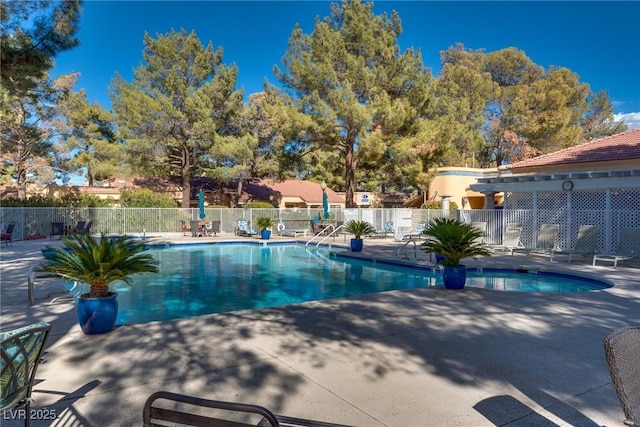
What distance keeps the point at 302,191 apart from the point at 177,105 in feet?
45.7

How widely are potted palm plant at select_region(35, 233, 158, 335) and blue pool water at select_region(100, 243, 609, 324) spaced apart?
1882 mm

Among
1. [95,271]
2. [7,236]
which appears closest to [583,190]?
[95,271]

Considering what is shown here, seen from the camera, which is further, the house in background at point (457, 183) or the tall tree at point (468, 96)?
the tall tree at point (468, 96)

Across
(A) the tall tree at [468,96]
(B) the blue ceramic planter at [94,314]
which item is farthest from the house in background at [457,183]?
(B) the blue ceramic planter at [94,314]

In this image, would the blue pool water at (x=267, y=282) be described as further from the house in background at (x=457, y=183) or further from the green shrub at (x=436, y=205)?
the house in background at (x=457, y=183)

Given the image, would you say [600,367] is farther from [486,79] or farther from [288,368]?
[486,79]

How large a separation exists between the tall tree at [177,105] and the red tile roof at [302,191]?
28.4ft

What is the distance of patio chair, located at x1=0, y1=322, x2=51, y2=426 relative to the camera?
2203mm

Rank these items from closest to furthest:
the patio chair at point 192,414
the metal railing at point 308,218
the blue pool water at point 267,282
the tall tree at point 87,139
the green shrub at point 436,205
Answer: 1. the patio chair at point 192,414
2. the blue pool water at point 267,282
3. the metal railing at point 308,218
4. the green shrub at point 436,205
5. the tall tree at point 87,139

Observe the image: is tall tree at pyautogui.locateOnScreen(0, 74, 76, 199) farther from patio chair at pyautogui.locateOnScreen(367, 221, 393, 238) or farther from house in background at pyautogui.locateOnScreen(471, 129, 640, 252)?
house in background at pyautogui.locateOnScreen(471, 129, 640, 252)

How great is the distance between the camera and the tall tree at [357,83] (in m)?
22.2

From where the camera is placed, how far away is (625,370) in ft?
7.02

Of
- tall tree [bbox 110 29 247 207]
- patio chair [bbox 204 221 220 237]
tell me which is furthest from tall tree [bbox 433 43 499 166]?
patio chair [bbox 204 221 220 237]

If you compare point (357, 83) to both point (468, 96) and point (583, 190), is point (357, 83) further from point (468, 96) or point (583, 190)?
point (468, 96)
